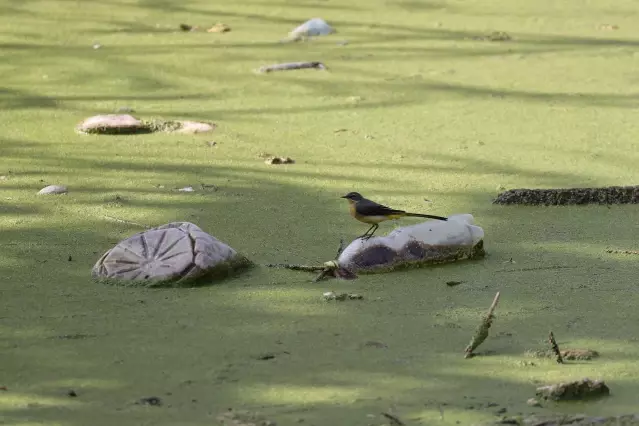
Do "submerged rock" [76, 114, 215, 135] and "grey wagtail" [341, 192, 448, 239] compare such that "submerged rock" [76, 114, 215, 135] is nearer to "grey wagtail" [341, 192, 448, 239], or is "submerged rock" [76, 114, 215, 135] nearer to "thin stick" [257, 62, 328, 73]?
"thin stick" [257, 62, 328, 73]

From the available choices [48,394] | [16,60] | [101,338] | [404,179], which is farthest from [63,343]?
[16,60]

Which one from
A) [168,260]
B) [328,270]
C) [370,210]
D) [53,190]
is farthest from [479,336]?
[53,190]

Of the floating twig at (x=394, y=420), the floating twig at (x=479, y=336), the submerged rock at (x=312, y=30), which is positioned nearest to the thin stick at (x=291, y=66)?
the submerged rock at (x=312, y=30)

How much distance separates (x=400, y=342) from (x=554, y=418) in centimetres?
53

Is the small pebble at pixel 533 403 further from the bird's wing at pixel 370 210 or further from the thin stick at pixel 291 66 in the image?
the thin stick at pixel 291 66

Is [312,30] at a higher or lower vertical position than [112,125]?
higher

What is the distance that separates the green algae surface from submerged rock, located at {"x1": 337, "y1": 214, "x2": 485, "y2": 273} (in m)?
0.05

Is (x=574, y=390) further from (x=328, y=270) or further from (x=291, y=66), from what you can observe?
(x=291, y=66)

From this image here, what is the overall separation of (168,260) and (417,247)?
0.65 meters

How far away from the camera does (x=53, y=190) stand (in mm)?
3814

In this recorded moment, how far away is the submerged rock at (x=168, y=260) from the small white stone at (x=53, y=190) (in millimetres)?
775

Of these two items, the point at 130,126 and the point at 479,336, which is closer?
the point at 479,336

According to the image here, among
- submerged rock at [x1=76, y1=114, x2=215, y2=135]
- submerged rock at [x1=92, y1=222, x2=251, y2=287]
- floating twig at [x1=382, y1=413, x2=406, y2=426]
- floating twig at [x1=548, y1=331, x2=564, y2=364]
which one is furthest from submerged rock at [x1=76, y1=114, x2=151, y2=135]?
floating twig at [x1=382, y1=413, x2=406, y2=426]

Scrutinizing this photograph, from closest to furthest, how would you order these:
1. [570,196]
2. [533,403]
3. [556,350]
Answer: [533,403], [556,350], [570,196]
